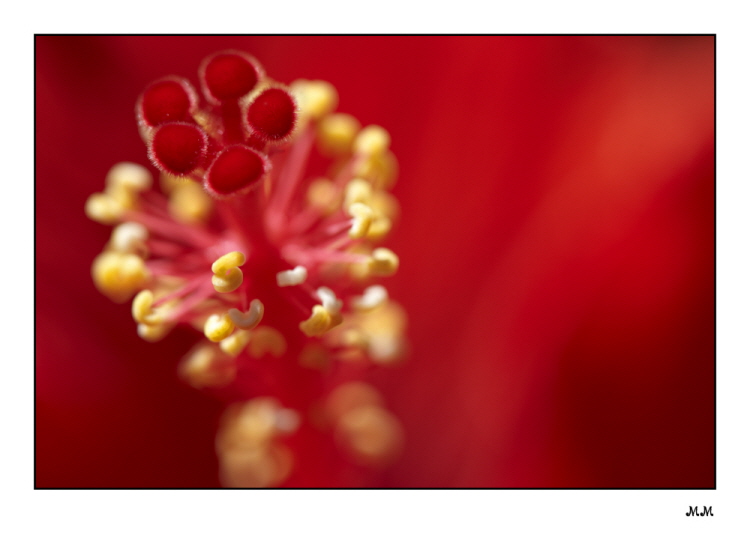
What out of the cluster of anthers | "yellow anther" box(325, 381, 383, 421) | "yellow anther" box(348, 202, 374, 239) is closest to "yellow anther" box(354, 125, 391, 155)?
the cluster of anthers

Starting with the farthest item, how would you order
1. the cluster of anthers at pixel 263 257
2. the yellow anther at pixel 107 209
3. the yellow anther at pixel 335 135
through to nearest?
the yellow anther at pixel 335 135 < the yellow anther at pixel 107 209 < the cluster of anthers at pixel 263 257

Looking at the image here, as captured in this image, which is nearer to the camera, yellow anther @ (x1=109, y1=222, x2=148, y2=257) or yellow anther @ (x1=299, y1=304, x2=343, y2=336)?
yellow anther @ (x1=299, y1=304, x2=343, y2=336)

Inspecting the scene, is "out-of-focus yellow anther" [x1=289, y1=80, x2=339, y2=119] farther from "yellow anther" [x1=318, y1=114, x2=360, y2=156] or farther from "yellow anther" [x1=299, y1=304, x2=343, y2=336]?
"yellow anther" [x1=299, y1=304, x2=343, y2=336]

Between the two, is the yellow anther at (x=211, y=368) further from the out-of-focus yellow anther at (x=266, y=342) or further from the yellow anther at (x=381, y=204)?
the yellow anther at (x=381, y=204)

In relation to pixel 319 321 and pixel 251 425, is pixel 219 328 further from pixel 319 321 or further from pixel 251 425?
pixel 251 425

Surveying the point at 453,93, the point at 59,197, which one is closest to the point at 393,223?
the point at 453,93

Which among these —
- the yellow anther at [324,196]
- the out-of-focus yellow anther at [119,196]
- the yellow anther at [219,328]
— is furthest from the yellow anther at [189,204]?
the yellow anther at [219,328]

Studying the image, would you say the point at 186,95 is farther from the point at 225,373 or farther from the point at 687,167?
the point at 687,167
